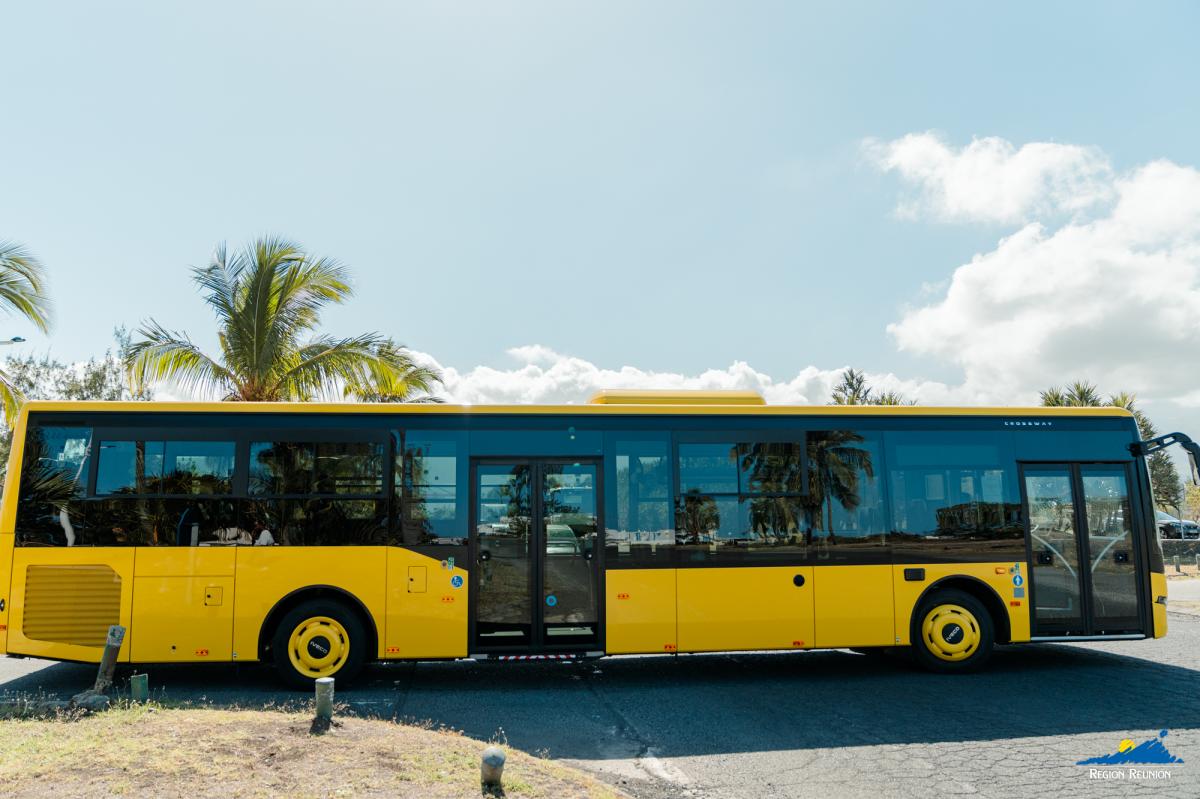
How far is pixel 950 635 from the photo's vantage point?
32.1ft

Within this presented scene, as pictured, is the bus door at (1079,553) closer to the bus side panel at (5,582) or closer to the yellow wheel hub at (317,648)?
the yellow wheel hub at (317,648)

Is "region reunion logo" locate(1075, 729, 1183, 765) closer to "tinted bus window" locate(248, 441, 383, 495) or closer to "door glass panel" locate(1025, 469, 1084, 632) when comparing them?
"door glass panel" locate(1025, 469, 1084, 632)

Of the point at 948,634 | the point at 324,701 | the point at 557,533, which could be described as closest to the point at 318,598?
the point at 557,533

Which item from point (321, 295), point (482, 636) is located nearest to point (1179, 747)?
point (482, 636)

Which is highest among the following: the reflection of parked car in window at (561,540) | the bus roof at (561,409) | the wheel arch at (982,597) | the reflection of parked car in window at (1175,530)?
the bus roof at (561,409)

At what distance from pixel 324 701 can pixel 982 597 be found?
7590 mm

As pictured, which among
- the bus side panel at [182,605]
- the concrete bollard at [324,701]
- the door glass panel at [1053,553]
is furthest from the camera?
the door glass panel at [1053,553]

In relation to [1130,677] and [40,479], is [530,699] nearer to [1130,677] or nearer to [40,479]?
[40,479]

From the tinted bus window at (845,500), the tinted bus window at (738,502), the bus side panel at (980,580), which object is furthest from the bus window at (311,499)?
the bus side panel at (980,580)

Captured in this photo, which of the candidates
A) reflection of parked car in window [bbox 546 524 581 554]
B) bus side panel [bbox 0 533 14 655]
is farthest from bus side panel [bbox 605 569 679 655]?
bus side panel [bbox 0 533 14 655]

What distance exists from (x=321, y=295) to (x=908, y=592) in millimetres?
13126

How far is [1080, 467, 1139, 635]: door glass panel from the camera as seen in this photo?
999 centimetres

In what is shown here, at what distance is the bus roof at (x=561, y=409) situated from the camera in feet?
29.9

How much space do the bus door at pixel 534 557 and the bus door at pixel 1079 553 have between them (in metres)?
5.29
